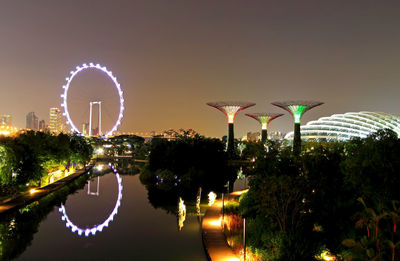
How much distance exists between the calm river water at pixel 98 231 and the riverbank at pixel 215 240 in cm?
65

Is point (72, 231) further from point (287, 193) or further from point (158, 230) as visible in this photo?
point (287, 193)

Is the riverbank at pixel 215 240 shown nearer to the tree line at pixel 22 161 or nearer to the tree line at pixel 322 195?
the tree line at pixel 322 195

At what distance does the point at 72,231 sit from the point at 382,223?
698 inches

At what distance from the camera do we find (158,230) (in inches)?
922

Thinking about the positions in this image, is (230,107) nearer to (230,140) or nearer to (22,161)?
(230,140)

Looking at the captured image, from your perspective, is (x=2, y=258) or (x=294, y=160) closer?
(x=2, y=258)

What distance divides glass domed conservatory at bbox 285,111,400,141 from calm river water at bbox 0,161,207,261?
84359 mm

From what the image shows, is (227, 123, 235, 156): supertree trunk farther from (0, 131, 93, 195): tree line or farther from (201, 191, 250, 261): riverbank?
(201, 191, 250, 261): riverbank

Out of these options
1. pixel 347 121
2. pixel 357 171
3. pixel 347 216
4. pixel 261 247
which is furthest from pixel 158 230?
pixel 347 121

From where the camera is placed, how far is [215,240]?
61.2 feet

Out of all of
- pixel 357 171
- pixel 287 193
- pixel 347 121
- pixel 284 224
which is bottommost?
pixel 284 224

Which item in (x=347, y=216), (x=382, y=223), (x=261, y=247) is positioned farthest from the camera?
(x=261, y=247)

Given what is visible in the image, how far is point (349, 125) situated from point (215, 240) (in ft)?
329

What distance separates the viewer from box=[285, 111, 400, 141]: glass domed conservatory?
103500mm
